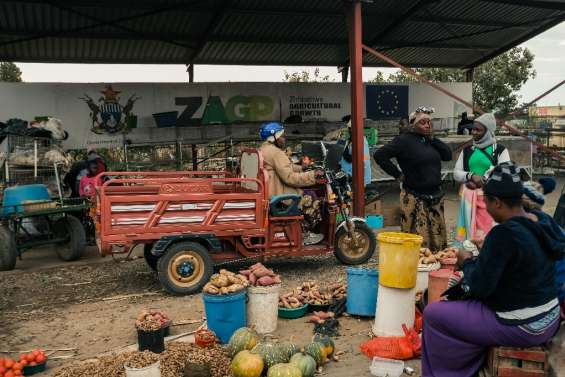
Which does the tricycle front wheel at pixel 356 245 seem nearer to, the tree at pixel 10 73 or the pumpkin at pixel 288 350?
the pumpkin at pixel 288 350

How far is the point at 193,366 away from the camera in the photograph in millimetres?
4090

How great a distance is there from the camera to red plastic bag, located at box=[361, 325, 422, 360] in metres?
4.55

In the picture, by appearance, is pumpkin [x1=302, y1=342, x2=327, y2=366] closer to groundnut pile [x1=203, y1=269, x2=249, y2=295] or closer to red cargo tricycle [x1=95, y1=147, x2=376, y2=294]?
groundnut pile [x1=203, y1=269, x2=249, y2=295]

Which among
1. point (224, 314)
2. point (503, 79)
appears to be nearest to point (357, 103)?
point (224, 314)

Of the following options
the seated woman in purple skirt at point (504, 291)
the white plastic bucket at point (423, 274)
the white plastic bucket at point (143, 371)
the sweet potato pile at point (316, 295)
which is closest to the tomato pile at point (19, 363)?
the white plastic bucket at point (143, 371)

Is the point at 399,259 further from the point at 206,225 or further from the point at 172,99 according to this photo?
the point at 172,99

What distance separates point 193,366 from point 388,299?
6.12 ft

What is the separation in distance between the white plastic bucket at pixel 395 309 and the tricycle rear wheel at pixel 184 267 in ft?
8.09

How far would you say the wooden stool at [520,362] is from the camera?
3223mm

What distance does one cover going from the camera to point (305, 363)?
420 cm

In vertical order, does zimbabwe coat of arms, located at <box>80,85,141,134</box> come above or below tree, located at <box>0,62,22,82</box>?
below

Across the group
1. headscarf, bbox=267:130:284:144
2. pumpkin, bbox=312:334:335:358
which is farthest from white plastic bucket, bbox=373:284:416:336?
headscarf, bbox=267:130:284:144

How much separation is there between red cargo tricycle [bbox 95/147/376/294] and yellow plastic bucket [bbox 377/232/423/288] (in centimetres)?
231

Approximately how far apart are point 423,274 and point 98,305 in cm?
377
